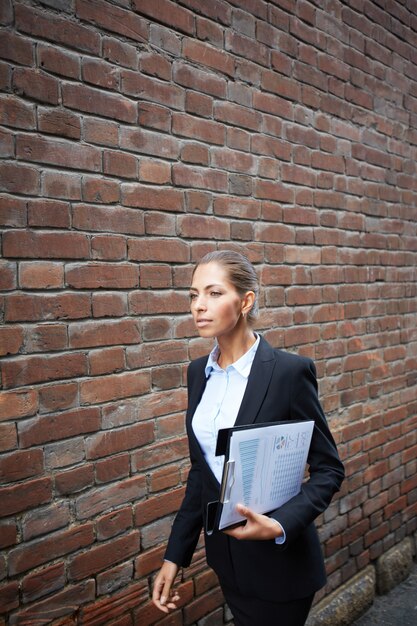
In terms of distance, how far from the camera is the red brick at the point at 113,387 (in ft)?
7.89

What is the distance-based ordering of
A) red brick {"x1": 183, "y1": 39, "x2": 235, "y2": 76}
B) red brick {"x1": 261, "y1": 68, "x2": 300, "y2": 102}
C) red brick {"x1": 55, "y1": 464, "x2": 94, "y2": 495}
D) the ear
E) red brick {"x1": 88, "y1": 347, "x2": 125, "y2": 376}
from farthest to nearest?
1. red brick {"x1": 261, "y1": 68, "x2": 300, "y2": 102}
2. red brick {"x1": 183, "y1": 39, "x2": 235, "y2": 76}
3. red brick {"x1": 88, "y1": 347, "x2": 125, "y2": 376}
4. red brick {"x1": 55, "y1": 464, "x2": 94, "y2": 495}
5. the ear

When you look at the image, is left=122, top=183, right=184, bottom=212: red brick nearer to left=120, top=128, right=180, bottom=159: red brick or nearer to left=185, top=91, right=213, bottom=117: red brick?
left=120, top=128, right=180, bottom=159: red brick

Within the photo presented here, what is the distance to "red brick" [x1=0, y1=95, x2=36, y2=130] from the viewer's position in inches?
83.0

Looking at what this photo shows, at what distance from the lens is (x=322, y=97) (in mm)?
3639

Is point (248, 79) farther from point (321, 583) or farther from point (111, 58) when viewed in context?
point (321, 583)

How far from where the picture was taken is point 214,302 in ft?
6.37

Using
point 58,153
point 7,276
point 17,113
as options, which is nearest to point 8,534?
point 7,276

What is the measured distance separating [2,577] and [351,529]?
2557 mm

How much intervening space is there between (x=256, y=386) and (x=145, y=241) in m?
0.99

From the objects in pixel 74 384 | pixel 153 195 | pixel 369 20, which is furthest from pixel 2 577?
pixel 369 20

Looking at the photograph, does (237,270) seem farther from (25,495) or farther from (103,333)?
(25,495)

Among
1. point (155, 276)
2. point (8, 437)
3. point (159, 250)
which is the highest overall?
point (159, 250)

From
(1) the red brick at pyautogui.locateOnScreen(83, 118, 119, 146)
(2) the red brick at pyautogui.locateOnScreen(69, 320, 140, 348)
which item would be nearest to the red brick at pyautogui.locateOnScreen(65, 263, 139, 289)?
(2) the red brick at pyautogui.locateOnScreen(69, 320, 140, 348)

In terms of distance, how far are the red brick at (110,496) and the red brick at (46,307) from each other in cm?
75
